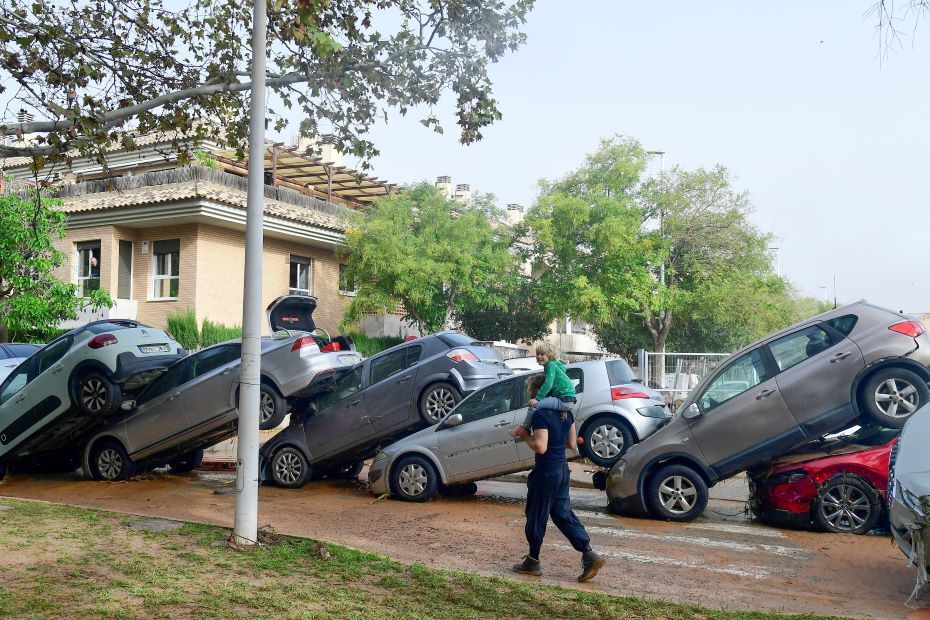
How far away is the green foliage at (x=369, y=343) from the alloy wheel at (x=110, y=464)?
14.5 m

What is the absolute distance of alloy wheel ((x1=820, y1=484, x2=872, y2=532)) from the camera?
9516 mm

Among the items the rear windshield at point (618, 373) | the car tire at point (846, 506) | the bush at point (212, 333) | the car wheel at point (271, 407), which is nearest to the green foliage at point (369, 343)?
the bush at point (212, 333)

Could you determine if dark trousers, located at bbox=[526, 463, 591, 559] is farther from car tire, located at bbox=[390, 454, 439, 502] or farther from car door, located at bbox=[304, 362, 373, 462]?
car door, located at bbox=[304, 362, 373, 462]

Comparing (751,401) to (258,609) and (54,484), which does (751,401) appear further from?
(54,484)

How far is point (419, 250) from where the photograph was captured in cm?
2744

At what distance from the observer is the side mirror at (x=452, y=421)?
11.6 m

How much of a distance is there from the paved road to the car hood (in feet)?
8.85

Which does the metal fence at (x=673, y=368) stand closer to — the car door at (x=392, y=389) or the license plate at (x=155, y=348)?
the car door at (x=392, y=389)

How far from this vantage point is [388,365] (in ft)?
43.1

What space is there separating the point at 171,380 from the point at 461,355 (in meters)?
4.74

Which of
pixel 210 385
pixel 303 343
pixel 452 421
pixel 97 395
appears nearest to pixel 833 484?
pixel 452 421

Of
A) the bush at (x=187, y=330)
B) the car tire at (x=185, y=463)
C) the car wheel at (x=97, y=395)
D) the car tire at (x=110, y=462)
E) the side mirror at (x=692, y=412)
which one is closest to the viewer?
the side mirror at (x=692, y=412)

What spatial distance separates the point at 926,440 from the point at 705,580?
2223 millimetres

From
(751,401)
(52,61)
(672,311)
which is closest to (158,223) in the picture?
(52,61)
